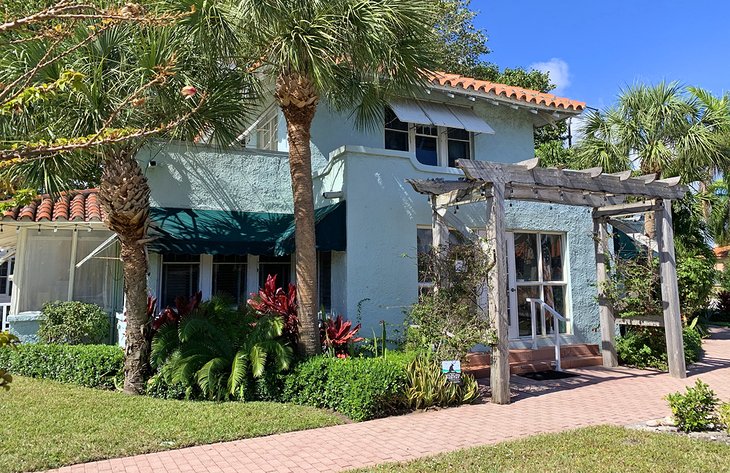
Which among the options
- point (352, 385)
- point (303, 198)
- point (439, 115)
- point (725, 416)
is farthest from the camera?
point (439, 115)

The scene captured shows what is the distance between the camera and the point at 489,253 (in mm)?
9297

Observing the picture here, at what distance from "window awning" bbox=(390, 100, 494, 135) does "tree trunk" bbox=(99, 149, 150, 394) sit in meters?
6.56

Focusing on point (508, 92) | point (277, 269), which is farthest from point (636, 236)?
point (277, 269)

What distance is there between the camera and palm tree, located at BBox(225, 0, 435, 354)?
8383mm

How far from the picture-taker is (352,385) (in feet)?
26.8

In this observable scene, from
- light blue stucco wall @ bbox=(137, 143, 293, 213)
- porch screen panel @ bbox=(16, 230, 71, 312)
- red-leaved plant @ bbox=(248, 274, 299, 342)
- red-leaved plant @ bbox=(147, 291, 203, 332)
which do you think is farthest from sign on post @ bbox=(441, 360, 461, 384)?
porch screen panel @ bbox=(16, 230, 71, 312)

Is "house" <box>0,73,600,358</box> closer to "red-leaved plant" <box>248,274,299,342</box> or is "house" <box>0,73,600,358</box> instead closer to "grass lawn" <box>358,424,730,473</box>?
"red-leaved plant" <box>248,274,299,342</box>

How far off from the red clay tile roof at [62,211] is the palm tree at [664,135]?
1385cm

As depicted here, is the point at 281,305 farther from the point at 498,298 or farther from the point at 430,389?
the point at 498,298

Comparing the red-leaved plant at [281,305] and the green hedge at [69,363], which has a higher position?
the red-leaved plant at [281,305]

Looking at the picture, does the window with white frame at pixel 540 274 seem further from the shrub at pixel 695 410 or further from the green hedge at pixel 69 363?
the green hedge at pixel 69 363

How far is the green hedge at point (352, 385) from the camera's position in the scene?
8.07m

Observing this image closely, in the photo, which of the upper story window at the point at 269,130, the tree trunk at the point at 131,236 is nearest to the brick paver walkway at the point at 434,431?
the tree trunk at the point at 131,236

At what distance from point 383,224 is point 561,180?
153 inches
